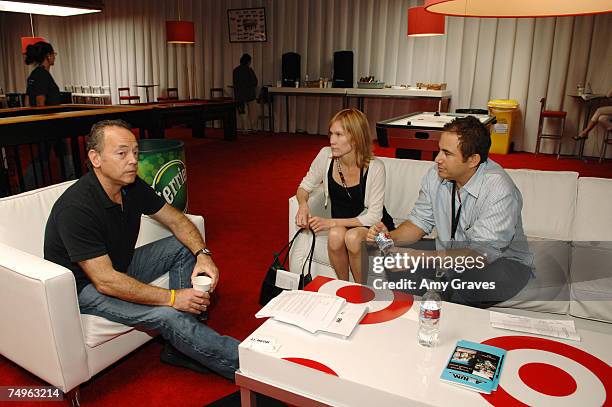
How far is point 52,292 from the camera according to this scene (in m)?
1.57

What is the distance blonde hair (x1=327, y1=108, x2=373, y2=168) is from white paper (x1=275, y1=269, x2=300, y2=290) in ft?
2.38

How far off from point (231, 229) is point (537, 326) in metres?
2.65

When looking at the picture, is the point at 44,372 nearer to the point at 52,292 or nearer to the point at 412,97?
the point at 52,292

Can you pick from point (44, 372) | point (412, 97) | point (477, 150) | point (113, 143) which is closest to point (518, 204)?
point (477, 150)

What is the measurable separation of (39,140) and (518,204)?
385 cm

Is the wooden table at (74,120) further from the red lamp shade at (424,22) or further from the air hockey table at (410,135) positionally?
the red lamp shade at (424,22)

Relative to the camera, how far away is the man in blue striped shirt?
78.2 inches

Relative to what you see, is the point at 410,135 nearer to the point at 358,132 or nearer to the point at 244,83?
the point at 358,132

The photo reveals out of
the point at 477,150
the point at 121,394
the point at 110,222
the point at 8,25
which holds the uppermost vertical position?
the point at 8,25

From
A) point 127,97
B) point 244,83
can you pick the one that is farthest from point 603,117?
point 127,97

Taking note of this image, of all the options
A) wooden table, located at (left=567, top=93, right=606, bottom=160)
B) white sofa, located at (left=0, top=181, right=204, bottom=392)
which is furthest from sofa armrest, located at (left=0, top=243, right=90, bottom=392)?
wooden table, located at (left=567, top=93, right=606, bottom=160)

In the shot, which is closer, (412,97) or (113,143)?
(113,143)

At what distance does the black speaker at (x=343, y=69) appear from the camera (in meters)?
7.96

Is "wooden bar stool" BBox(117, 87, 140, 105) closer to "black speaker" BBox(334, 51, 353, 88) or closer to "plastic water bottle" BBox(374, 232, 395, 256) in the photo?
"black speaker" BBox(334, 51, 353, 88)
